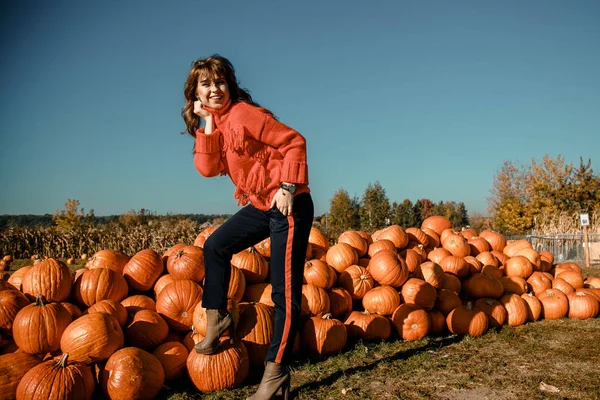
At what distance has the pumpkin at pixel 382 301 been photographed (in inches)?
159

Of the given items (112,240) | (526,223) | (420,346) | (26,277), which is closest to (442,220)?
(420,346)

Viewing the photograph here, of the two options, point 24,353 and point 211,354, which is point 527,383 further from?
point 24,353

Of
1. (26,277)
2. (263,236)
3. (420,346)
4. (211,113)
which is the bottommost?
(420,346)

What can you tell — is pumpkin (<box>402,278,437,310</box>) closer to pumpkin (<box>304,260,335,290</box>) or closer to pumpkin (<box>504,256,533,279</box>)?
pumpkin (<box>304,260,335,290</box>)

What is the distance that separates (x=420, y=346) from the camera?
3.67 metres

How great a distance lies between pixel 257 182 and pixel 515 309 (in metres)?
3.53

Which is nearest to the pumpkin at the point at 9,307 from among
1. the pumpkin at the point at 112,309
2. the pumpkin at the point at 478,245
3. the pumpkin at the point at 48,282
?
the pumpkin at the point at 48,282

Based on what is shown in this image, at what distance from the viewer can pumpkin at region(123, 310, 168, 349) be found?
3025 millimetres

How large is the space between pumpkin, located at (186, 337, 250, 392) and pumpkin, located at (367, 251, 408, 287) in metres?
1.84

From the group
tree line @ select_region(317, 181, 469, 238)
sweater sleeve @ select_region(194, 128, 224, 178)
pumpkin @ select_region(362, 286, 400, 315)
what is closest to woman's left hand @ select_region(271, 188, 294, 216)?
sweater sleeve @ select_region(194, 128, 224, 178)

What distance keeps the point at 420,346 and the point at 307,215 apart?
2057 mm

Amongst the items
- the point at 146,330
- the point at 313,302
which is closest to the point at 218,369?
the point at 146,330

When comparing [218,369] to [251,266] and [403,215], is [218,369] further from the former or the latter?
[403,215]

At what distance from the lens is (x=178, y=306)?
327cm
